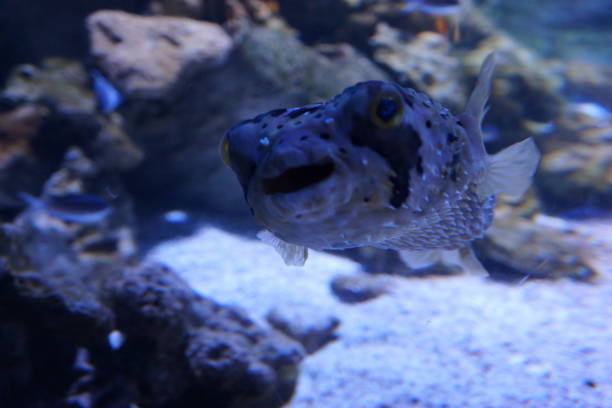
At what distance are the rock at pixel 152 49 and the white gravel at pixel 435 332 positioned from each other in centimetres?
253

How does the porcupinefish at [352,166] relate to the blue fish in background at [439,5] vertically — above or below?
above

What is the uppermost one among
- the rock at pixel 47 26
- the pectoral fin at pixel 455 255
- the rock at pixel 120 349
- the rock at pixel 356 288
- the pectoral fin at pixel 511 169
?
the pectoral fin at pixel 511 169

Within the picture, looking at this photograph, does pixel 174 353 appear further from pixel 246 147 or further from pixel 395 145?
pixel 395 145

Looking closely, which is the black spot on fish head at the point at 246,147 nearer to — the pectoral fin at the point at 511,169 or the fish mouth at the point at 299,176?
the fish mouth at the point at 299,176

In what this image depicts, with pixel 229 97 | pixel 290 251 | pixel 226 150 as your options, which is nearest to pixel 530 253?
pixel 229 97

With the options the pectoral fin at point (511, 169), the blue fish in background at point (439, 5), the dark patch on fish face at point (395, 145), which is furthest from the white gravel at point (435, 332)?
the blue fish in background at point (439, 5)

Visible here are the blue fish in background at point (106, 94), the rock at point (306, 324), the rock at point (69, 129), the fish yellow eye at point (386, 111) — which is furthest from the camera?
the rock at point (69, 129)

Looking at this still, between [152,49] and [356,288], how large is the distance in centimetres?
424

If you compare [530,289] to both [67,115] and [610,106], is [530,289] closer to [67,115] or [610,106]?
[67,115]

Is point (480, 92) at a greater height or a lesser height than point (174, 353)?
greater

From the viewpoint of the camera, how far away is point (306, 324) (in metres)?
4.62

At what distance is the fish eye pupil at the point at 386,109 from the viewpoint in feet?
4.16

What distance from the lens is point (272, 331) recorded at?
4426 mm

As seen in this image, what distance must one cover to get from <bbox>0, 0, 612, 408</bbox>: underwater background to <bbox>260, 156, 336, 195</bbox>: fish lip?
104 inches
